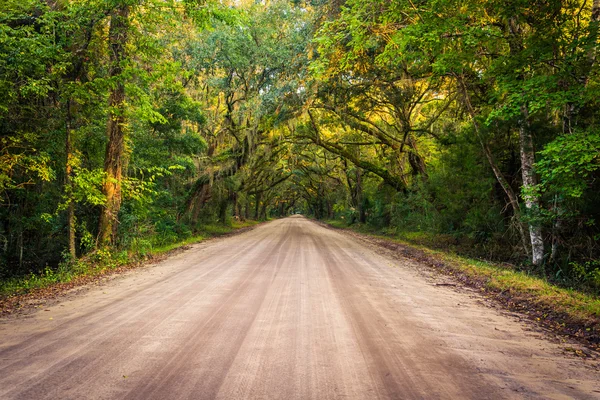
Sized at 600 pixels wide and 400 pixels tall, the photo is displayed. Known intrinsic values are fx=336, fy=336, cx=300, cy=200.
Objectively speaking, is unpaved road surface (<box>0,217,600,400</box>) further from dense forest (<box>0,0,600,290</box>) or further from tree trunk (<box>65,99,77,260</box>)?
dense forest (<box>0,0,600,290</box>)

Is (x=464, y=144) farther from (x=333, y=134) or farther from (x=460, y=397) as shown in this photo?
(x=333, y=134)

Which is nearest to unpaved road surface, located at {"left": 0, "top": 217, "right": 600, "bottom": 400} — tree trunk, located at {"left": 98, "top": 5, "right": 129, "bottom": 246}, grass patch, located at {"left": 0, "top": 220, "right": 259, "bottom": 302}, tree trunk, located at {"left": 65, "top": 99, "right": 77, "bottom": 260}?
grass patch, located at {"left": 0, "top": 220, "right": 259, "bottom": 302}

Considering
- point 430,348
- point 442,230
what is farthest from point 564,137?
point 442,230

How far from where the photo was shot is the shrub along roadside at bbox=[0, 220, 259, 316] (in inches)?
254

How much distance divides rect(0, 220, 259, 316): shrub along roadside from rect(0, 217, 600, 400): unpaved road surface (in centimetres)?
114

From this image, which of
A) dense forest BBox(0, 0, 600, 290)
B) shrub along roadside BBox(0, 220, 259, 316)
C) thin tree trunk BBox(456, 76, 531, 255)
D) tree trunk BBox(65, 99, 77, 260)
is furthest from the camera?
→ thin tree trunk BBox(456, 76, 531, 255)

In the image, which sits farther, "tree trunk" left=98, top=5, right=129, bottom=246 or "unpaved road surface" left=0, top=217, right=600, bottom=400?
"tree trunk" left=98, top=5, right=129, bottom=246

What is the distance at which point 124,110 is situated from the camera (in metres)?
9.62

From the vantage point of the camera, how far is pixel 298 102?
16.7 meters

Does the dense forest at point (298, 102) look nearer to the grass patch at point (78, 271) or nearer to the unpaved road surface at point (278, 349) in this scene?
the grass patch at point (78, 271)

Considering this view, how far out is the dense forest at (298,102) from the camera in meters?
7.50

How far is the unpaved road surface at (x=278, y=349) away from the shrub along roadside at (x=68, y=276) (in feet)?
3.74

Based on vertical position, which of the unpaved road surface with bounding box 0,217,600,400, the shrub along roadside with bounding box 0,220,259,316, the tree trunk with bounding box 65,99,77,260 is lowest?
the shrub along roadside with bounding box 0,220,259,316

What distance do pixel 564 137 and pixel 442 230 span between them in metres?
10.6
